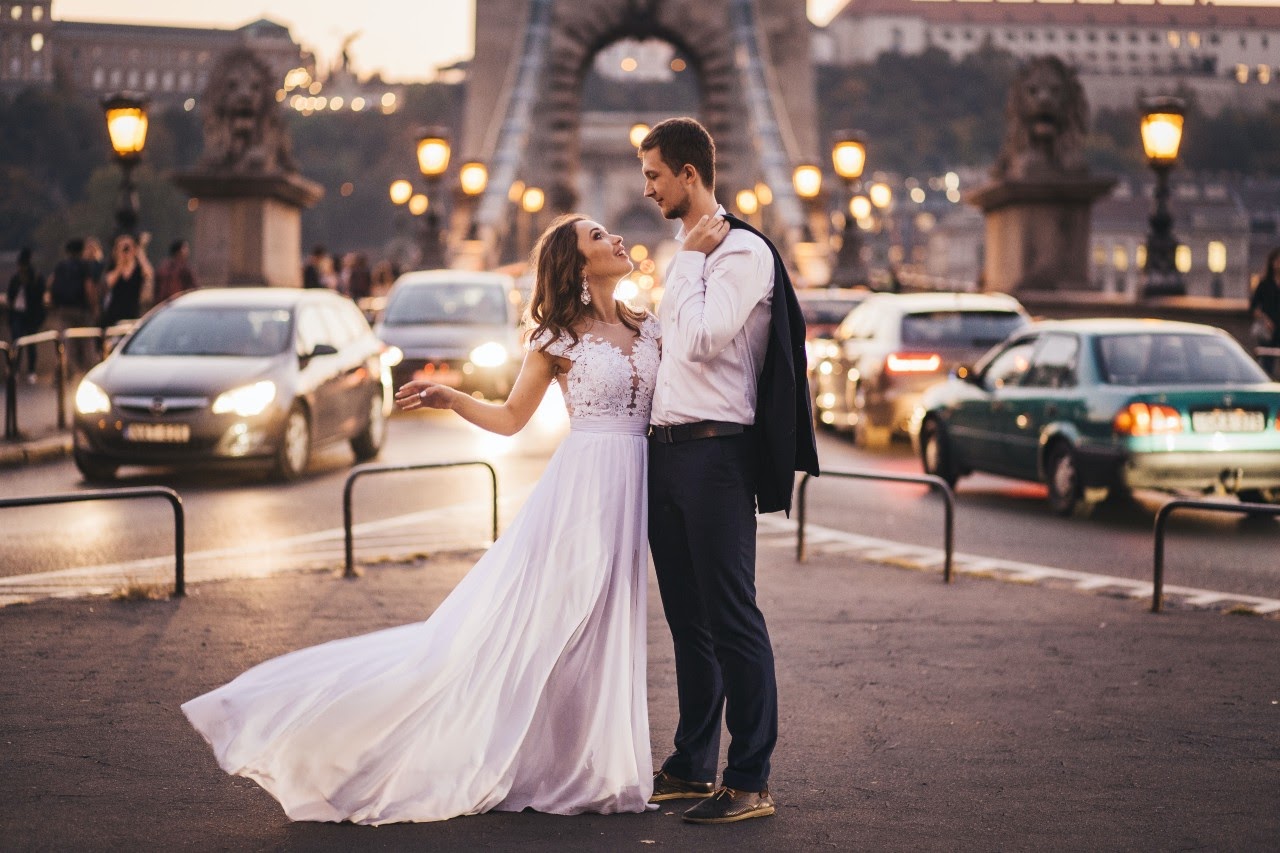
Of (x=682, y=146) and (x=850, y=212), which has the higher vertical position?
(x=850, y=212)

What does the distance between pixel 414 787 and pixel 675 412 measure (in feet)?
3.75

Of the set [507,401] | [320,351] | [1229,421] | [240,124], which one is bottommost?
[1229,421]

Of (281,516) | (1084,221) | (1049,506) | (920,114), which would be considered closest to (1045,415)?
(1049,506)

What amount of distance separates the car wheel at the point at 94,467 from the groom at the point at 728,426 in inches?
386

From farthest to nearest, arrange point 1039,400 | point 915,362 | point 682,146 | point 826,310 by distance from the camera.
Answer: point 826,310
point 915,362
point 1039,400
point 682,146

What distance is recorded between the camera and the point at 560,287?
522 cm

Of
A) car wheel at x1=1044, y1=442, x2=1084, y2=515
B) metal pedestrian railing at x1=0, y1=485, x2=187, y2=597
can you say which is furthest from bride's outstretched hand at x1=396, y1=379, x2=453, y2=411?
car wheel at x1=1044, y1=442, x2=1084, y2=515

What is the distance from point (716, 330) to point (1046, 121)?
2218 centimetres

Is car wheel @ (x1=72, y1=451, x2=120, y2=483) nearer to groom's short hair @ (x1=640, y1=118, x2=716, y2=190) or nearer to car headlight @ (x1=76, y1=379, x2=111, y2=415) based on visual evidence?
car headlight @ (x1=76, y1=379, x2=111, y2=415)

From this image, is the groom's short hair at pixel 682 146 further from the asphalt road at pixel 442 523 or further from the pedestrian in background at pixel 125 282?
the pedestrian in background at pixel 125 282

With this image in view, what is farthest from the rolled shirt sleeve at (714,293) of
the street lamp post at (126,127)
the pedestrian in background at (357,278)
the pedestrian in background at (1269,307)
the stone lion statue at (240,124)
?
A: the pedestrian in background at (357,278)

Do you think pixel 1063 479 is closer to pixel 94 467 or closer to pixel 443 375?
pixel 94 467

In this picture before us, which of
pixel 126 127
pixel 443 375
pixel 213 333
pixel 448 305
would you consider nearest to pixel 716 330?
pixel 213 333

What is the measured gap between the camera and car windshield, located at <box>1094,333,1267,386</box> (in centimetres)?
1264
